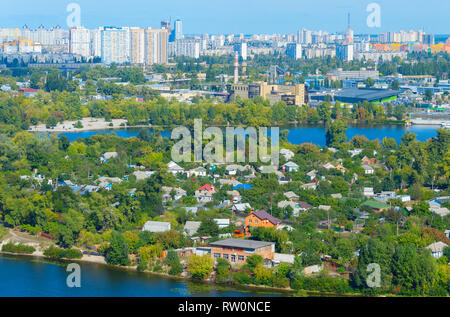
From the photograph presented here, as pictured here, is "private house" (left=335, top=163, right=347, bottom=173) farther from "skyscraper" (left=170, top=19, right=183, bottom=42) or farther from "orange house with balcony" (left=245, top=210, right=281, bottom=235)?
"skyscraper" (left=170, top=19, right=183, bottom=42)

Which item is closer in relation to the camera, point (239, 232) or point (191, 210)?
point (239, 232)

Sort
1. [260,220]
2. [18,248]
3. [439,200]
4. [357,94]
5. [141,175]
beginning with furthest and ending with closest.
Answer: [357,94] → [141,175] → [439,200] → [260,220] → [18,248]

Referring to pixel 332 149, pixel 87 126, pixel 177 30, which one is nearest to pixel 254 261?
pixel 332 149

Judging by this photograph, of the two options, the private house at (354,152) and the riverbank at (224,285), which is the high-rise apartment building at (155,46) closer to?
the private house at (354,152)

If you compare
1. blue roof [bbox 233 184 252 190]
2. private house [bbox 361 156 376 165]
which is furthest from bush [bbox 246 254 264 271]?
private house [bbox 361 156 376 165]

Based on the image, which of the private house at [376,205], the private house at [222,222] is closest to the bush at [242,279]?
the private house at [222,222]

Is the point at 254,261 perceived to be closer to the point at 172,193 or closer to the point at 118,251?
the point at 118,251

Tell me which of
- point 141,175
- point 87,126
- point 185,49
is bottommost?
point 141,175
